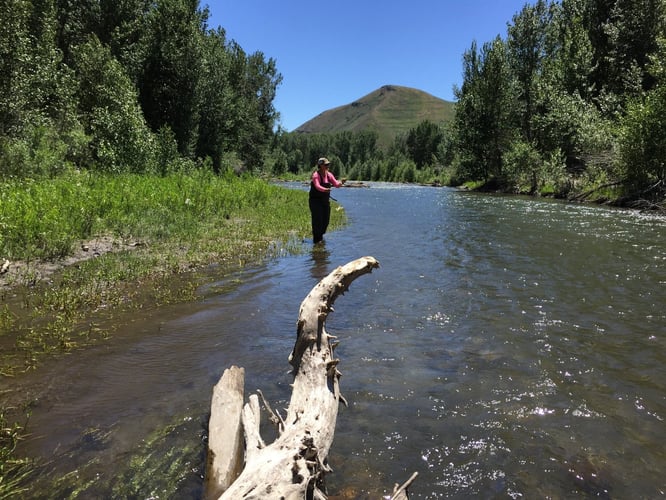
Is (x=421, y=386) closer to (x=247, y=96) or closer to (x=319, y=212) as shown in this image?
(x=319, y=212)

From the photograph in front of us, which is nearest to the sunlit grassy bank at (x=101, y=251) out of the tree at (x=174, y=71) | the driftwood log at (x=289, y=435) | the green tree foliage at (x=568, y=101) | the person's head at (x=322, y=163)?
the driftwood log at (x=289, y=435)

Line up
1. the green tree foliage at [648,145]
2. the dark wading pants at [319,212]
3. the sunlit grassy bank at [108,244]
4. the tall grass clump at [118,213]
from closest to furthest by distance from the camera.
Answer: the sunlit grassy bank at [108,244] → the tall grass clump at [118,213] → the dark wading pants at [319,212] → the green tree foliage at [648,145]

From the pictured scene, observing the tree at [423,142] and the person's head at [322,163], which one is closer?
the person's head at [322,163]

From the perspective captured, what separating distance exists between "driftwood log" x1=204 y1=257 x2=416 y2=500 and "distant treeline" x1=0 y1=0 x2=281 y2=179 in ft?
47.7

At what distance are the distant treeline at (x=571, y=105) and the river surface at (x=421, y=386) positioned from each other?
20.3m

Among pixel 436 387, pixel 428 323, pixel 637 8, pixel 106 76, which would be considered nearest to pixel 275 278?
pixel 428 323

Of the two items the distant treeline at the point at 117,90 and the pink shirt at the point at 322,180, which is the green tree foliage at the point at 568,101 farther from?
the distant treeline at the point at 117,90

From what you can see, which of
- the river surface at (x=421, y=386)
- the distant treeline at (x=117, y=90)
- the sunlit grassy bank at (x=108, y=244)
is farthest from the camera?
the distant treeline at (x=117, y=90)

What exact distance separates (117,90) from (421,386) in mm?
25228

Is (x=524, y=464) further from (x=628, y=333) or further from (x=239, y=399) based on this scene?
(x=628, y=333)

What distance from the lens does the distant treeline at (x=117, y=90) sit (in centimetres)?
1803

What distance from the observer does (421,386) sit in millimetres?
4859

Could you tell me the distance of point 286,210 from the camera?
20312 millimetres

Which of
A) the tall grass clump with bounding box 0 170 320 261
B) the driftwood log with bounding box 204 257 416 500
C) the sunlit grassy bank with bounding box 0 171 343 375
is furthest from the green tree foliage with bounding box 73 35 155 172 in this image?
the driftwood log with bounding box 204 257 416 500
